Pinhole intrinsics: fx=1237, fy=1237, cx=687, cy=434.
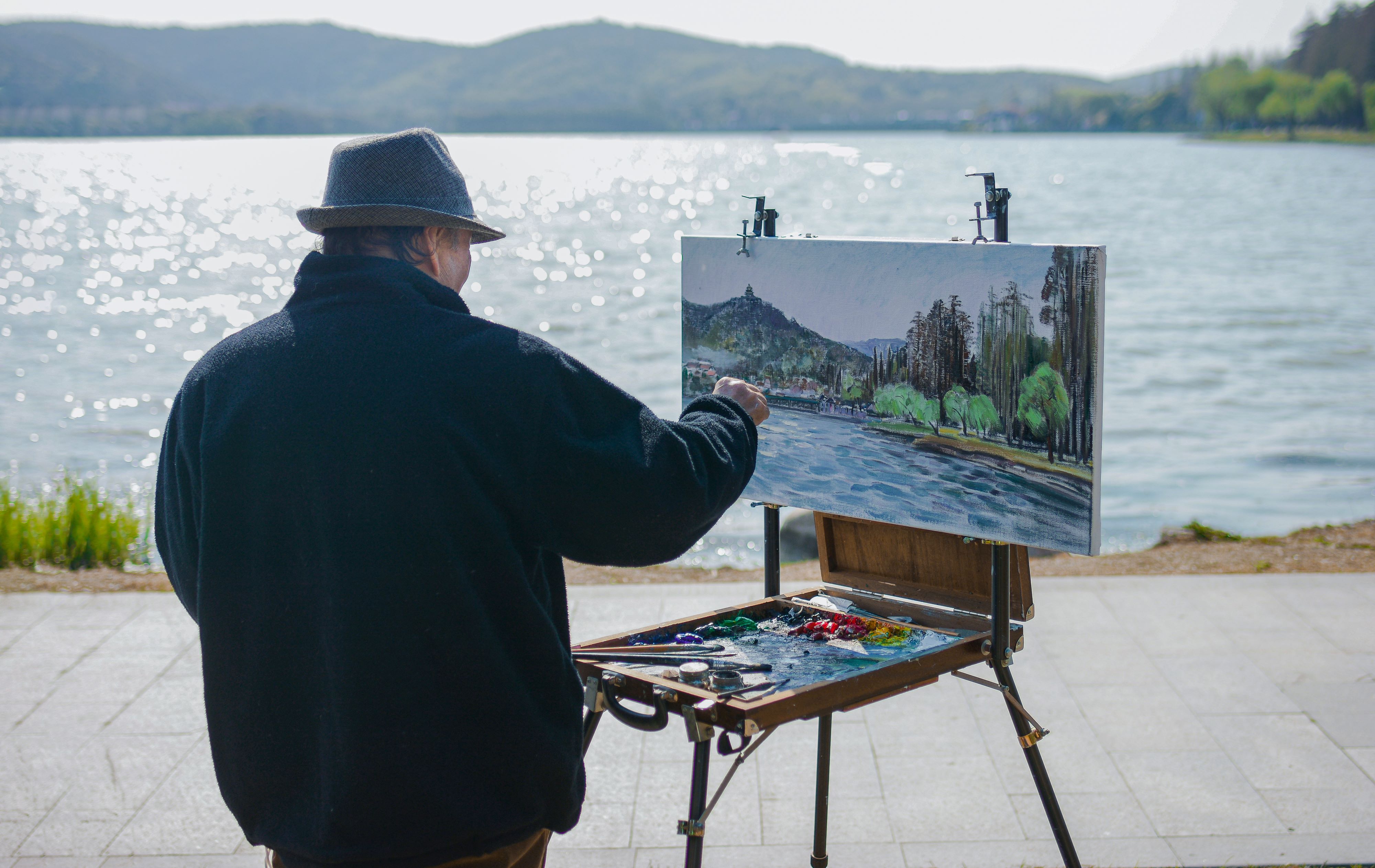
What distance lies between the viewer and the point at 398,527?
1711 millimetres

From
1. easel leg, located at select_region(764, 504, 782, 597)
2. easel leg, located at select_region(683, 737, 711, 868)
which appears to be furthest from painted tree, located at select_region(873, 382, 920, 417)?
easel leg, located at select_region(683, 737, 711, 868)

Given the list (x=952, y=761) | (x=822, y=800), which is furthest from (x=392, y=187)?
(x=952, y=761)

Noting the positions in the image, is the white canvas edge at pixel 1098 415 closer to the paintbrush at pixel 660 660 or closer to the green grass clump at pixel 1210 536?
the paintbrush at pixel 660 660

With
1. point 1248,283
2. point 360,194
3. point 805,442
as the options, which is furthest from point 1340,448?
point 1248,283

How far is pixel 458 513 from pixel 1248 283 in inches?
1104

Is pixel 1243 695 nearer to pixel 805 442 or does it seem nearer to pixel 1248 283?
pixel 805 442

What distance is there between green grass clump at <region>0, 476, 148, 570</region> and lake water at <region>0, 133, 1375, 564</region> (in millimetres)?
3670

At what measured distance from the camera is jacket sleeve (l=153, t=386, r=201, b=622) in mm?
1856

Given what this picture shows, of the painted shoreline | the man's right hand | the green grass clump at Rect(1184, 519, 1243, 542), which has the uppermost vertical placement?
the man's right hand

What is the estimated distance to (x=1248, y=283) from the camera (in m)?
26.6

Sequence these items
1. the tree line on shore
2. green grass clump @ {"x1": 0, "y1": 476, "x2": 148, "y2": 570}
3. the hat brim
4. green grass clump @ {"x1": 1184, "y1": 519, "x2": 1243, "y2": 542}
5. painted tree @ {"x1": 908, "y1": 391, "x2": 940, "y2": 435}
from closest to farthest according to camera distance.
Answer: the hat brim < painted tree @ {"x1": 908, "y1": 391, "x2": 940, "y2": 435} < green grass clump @ {"x1": 0, "y1": 476, "x2": 148, "y2": 570} < green grass clump @ {"x1": 1184, "y1": 519, "x2": 1243, "y2": 542} < the tree line on shore

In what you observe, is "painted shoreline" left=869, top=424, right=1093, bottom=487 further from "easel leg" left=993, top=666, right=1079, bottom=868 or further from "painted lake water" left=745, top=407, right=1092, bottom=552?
Result: "easel leg" left=993, top=666, right=1079, bottom=868

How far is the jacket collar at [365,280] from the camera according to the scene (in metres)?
1.78

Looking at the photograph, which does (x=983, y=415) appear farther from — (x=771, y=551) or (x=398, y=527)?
(x=398, y=527)
